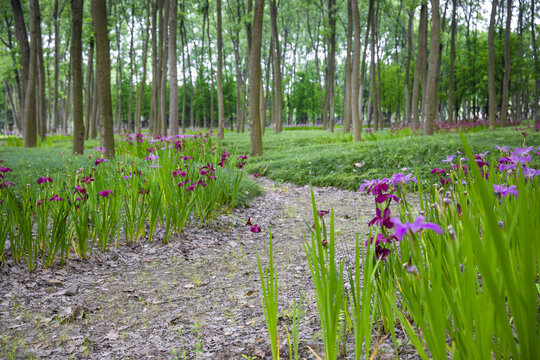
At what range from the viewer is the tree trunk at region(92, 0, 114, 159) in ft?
20.5

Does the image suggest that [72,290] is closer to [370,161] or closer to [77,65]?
[370,161]

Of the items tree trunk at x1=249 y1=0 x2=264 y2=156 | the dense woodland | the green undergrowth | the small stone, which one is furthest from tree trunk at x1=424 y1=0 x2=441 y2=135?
the small stone

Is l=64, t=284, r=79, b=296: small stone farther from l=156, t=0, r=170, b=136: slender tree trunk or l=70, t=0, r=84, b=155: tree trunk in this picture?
l=156, t=0, r=170, b=136: slender tree trunk

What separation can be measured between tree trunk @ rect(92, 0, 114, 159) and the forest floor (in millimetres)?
→ 3675

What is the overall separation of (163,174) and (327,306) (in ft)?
8.85

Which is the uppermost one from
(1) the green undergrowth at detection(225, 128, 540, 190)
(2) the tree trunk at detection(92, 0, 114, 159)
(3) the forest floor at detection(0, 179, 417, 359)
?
(2) the tree trunk at detection(92, 0, 114, 159)

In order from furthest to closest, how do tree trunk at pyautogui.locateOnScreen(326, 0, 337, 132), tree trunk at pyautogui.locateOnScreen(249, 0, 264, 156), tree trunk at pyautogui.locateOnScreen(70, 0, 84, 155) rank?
tree trunk at pyautogui.locateOnScreen(326, 0, 337, 132) < tree trunk at pyautogui.locateOnScreen(249, 0, 264, 156) < tree trunk at pyautogui.locateOnScreen(70, 0, 84, 155)

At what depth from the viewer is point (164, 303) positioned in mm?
2529

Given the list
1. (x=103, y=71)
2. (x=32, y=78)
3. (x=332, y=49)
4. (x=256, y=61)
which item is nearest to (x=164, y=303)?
(x=103, y=71)

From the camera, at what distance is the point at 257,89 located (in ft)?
28.3

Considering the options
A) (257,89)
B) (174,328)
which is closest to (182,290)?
(174,328)

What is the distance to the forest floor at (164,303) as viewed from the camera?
196 centimetres

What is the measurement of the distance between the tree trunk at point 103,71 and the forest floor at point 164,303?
3675 millimetres

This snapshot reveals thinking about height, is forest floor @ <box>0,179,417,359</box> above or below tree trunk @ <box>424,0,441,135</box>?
below
